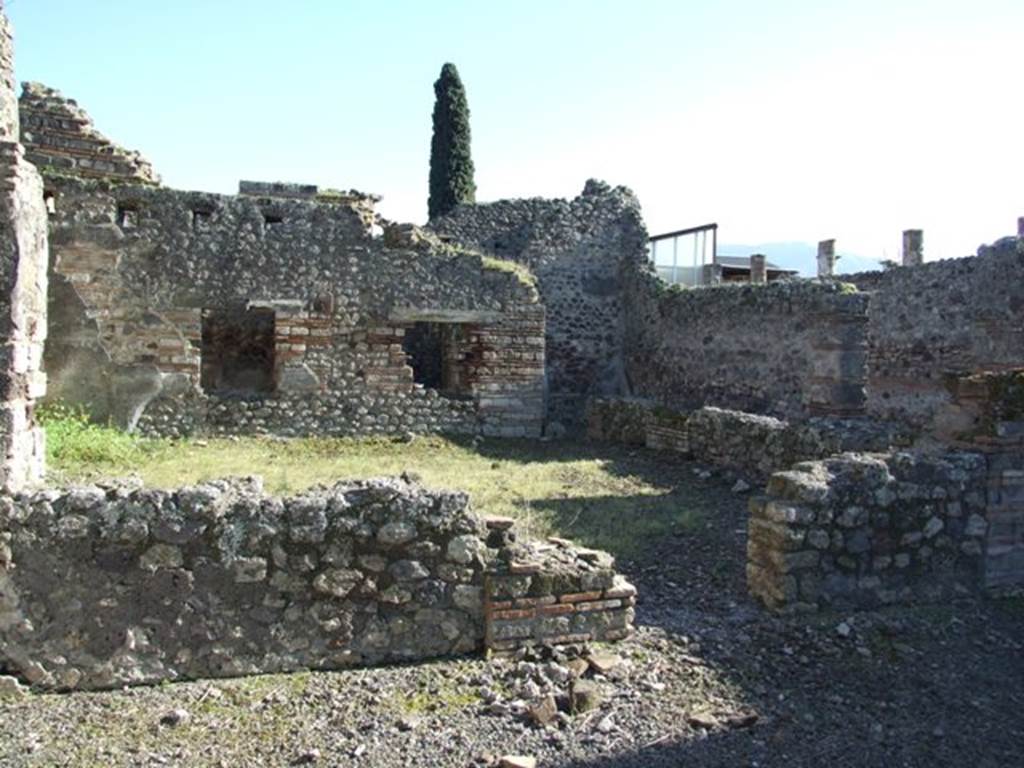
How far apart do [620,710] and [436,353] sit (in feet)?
39.7

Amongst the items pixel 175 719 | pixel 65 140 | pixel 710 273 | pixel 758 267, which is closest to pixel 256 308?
pixel 65 140

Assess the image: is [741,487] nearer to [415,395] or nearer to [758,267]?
[415,395]

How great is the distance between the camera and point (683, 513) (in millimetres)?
7891

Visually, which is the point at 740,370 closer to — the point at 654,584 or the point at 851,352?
the point at 851,352

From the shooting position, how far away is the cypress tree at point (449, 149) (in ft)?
83.4

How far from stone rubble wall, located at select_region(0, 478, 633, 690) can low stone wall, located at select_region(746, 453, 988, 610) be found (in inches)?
46.9

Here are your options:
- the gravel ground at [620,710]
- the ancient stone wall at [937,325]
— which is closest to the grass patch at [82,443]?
the gravel ground at [620,710]

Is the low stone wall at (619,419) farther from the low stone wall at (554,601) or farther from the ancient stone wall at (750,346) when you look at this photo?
the low stone wall at (554,601)

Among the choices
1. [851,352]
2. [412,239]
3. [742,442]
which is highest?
[412,239]

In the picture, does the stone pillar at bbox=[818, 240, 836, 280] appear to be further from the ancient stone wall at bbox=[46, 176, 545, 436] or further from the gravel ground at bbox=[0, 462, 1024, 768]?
the gravel ground at bbox=[0, 462, 1024, 768]

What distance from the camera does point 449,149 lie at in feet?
83.5

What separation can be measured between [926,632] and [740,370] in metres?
8.86

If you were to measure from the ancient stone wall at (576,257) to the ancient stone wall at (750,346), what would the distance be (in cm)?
52

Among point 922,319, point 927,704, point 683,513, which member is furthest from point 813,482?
point 922,319
